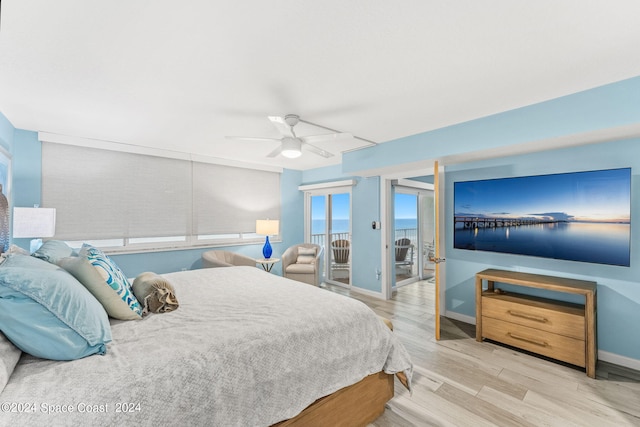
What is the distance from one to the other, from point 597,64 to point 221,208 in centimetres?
477

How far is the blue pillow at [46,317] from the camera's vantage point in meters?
1.08

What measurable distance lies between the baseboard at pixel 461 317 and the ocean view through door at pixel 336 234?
1921mm

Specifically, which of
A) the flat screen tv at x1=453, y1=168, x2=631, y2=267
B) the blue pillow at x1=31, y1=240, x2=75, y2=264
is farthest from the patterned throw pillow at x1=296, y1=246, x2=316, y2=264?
the blue pillow at x1=31, y1=240, x2=75, y2=264

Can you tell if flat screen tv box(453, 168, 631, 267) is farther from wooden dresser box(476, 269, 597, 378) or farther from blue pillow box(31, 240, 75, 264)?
blue pillow box(31, 240, 75, 264)

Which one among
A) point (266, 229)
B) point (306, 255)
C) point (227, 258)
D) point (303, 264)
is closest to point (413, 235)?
point (306, 255)

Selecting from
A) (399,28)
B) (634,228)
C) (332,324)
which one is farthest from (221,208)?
(634,228)

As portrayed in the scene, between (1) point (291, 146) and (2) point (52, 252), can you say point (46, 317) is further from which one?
(1) point (291, 146)

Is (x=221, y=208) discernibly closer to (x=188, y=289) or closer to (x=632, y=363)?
(x=188, y=289)

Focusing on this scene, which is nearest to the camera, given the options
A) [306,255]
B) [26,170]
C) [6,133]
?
[6,133]

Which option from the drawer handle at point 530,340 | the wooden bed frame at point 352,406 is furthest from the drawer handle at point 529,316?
the wooden bed frame at point 352,406

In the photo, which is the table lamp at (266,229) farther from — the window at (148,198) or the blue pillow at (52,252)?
the blue pillow at (52,252)

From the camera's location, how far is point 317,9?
4.58 ft

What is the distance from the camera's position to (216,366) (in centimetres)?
122

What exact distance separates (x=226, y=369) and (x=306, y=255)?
381 cm
